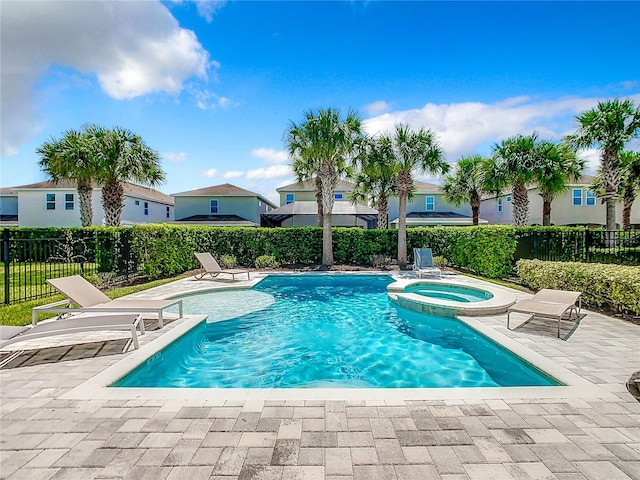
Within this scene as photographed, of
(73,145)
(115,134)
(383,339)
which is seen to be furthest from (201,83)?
(383,339)

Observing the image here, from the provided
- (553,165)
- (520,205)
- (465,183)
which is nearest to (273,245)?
(520,205)

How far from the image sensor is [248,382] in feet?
18.2

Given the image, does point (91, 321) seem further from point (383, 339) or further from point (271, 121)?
point (271, 121)

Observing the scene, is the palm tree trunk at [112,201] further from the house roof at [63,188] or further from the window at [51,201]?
the window at [51,201]

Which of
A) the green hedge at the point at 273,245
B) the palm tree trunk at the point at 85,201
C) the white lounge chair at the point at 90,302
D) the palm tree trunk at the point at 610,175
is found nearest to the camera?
the white lounge chair at the point at 90,302

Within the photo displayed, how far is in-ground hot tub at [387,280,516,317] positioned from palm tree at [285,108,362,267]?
7.31 metres

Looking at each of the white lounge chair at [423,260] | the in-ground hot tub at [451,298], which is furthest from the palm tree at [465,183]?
the in-ground hot tub at [451,298]

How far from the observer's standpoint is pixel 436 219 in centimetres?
3241

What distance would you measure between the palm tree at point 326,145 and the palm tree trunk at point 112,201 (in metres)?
10.2

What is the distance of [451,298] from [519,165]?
10.5m

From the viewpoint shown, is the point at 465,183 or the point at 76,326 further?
the point at 465,183

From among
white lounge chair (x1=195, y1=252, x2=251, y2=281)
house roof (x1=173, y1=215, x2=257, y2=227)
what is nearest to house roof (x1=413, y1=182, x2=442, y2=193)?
house roof (x1=173, y1=215, x2=257, y2=227)

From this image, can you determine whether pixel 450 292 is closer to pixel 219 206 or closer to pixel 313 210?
pixel 313 210

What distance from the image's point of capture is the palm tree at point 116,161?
59.8 ft
